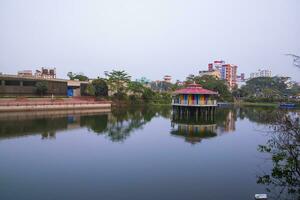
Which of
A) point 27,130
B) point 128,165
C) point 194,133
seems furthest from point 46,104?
point 128,165

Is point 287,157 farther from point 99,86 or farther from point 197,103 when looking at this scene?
point 99,86

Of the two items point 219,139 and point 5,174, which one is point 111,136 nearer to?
point 219,139

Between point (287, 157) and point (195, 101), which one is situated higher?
point (195, 101)

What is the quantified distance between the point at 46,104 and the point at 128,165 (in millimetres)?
30584

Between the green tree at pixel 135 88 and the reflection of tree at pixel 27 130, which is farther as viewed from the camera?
the green tree at pixel 135 88

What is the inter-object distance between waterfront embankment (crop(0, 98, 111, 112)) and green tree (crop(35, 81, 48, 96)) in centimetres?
261

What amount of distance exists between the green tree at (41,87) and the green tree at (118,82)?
11982mm

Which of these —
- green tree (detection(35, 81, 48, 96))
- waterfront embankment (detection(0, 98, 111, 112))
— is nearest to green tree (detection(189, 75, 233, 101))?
waterfront embankment (detection(0, 98, 111, 112))

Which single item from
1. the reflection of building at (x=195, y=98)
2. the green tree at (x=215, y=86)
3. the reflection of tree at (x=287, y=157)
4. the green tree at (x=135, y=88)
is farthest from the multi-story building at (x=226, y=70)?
the reflection of tree at (x=287, y=157)

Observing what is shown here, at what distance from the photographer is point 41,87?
4534cm

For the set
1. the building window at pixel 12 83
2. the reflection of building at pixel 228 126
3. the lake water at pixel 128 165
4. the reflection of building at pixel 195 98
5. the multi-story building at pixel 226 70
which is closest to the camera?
the lake water at pixel 128 165

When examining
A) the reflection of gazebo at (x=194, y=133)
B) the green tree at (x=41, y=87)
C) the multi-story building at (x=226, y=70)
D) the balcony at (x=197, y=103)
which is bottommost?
the reflection of gazebo at (x=194, y=133)

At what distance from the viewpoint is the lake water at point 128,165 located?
31.8 feet

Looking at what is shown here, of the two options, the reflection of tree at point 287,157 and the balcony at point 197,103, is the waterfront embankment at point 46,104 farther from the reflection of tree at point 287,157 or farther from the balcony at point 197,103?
the reflection of tree at point 287,157
